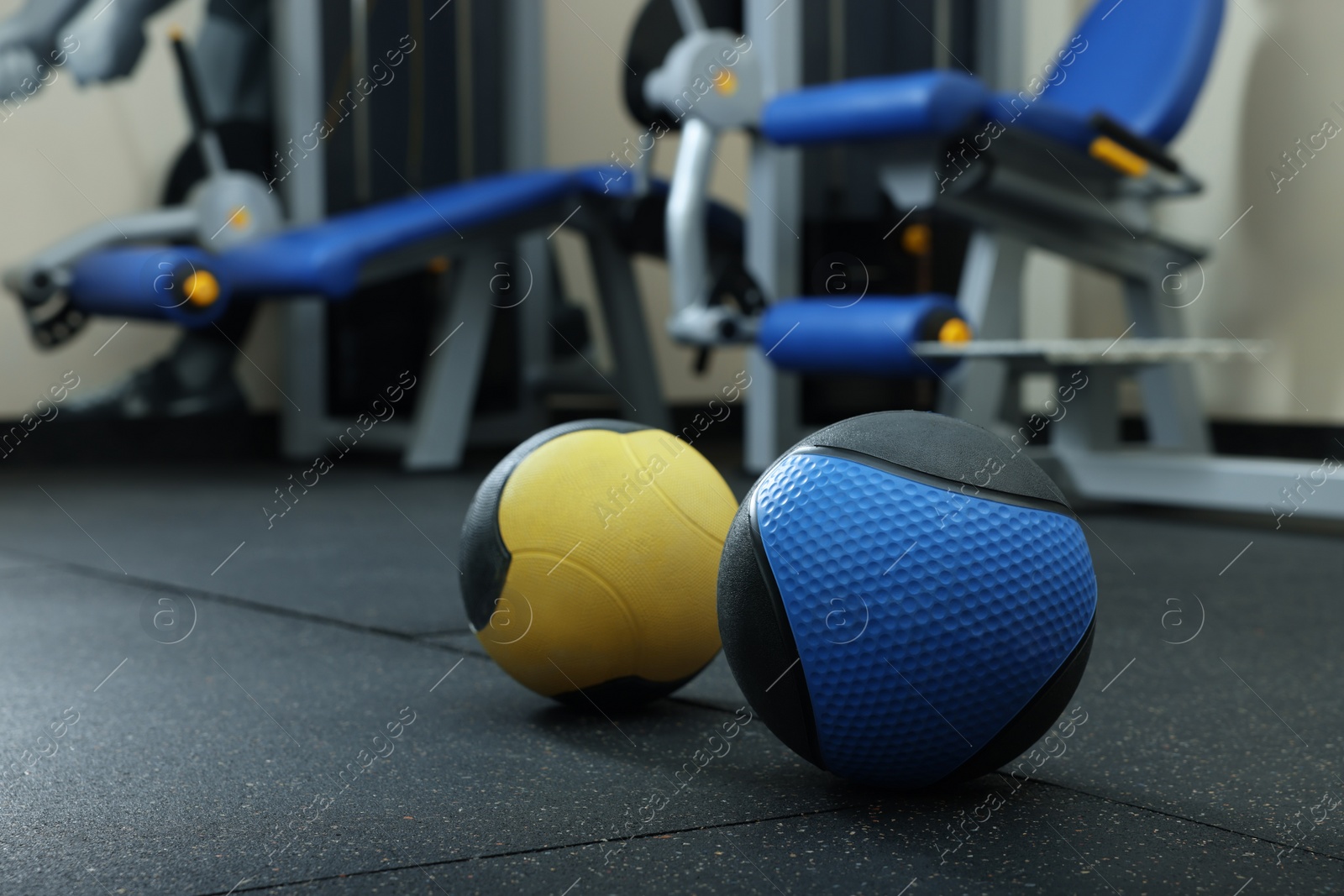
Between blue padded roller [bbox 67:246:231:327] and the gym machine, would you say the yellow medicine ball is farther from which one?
blue padded roller [bbox 67:246:231:327]

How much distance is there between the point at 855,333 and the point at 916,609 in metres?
2.19

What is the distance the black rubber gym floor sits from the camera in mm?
1007

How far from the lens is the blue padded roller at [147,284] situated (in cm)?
391

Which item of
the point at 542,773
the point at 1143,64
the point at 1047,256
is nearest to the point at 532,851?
the point at 542,773

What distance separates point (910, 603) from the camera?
1.09m

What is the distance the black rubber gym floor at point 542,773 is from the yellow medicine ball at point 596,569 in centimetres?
7

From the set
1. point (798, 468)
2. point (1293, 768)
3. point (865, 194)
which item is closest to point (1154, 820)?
point (1293, 768)

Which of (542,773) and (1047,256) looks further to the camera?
(1047,256)

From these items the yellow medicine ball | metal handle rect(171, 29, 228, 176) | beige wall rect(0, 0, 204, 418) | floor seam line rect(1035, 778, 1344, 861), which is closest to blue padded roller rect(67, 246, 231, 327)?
metal handle rect(171, 29, 228, 176)

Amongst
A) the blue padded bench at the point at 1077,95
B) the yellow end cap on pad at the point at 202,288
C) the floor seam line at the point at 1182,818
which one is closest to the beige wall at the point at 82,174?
the yellow end cap on pad at the point at 202,288

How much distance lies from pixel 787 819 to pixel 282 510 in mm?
2553

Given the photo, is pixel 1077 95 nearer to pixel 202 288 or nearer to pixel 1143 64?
pixel 1143 64

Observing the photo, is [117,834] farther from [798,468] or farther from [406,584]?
[406,584]

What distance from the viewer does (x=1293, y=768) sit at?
1271 millimetres
